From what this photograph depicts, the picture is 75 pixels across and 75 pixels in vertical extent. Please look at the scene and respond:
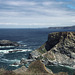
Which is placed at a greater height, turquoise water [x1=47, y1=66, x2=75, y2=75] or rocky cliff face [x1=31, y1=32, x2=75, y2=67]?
rocky cliff face [x1=31, y1=32, x2=75, y2=67]

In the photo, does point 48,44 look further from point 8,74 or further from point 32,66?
point 8,74

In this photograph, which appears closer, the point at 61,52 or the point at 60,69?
the point at 60,69

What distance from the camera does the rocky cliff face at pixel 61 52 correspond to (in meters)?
76.5

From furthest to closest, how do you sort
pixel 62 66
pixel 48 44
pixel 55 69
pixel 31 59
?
pixel 48 44 → pixel 31 59 → pixel 62 66 → pixel 55 69

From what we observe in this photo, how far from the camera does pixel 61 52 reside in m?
83.4

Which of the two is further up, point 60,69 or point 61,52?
point 61,52

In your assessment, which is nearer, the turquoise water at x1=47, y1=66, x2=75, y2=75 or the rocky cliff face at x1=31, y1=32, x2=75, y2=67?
the turquoise water at x1=47, y1=66, x2=75, y2=75

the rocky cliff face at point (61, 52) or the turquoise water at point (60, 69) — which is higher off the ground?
the rocky cliff face at point (61, 52)

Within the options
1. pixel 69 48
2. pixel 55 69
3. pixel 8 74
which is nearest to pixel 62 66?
pixel 55 69

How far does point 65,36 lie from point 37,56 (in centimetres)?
1958

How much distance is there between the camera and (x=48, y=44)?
320 feet

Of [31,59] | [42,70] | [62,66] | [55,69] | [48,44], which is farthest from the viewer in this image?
[48,44]

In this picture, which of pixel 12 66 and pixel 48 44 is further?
pixel 48 44

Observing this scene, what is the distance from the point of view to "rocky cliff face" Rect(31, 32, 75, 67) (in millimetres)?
76537
